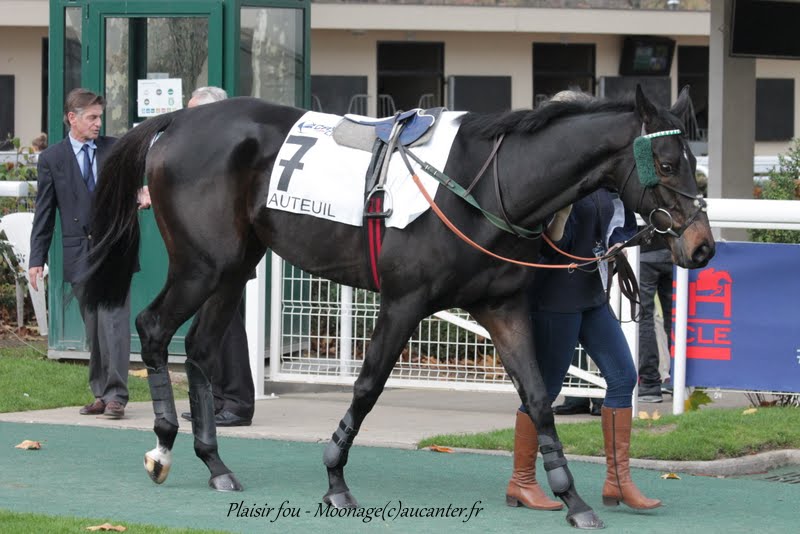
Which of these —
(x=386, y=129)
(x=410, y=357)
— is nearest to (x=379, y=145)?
(x=386, y=129)

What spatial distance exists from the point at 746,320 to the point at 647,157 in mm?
3258

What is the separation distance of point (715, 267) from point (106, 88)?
15.8ft

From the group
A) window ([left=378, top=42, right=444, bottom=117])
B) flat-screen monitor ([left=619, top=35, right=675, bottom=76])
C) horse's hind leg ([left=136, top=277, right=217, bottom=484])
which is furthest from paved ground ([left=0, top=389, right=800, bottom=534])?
flat-screen monitor ([left=619, top=35, right=675, bottom=76])

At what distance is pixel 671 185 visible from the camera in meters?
5.76

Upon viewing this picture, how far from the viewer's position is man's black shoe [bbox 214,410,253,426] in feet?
28.4

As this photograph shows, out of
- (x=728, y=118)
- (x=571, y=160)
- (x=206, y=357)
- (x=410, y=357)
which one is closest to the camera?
(x=571, y=160)

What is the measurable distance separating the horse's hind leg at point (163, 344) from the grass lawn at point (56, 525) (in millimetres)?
930

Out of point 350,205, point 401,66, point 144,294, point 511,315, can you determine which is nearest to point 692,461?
point 511,315

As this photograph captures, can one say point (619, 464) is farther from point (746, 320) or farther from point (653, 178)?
point (746, 320)

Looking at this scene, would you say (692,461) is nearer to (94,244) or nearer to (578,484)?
(578,484)

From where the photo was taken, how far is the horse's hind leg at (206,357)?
6.95m

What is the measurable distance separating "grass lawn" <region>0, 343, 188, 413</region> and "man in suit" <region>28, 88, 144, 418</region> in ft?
1.48

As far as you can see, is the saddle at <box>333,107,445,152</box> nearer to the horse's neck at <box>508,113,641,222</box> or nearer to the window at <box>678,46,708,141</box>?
the horse's neck at <box>508,113,641,222</box>

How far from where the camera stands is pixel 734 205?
28.2 ft
